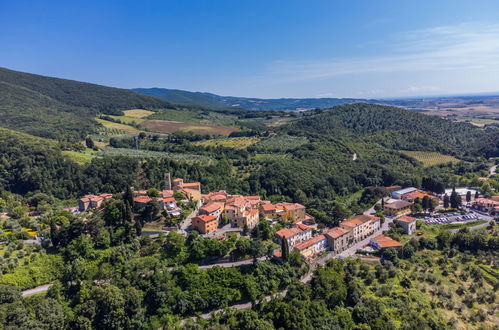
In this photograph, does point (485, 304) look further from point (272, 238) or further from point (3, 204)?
point (3, 204)

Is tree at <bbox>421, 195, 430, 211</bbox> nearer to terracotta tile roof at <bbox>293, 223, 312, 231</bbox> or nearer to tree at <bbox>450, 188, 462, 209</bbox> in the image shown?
tree at <bbox>450, 188, 462, 209</bbox>

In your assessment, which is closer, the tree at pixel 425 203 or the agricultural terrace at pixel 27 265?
the agricultural terrace at pixel 27 265

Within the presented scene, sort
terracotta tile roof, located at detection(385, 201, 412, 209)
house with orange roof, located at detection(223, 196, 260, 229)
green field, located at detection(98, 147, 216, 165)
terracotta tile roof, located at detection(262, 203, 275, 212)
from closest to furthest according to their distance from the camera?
house with orange roof, located at detection(223, 196, 260, 229), terracotta tile roof, located at detection(262, 203, 275, 212), terracotta tile roof, located at detection(385, 201, 412, 209), green field, located at detection(98, 147, 216, 165)

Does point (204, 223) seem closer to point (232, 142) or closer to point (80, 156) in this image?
point (80, 156)

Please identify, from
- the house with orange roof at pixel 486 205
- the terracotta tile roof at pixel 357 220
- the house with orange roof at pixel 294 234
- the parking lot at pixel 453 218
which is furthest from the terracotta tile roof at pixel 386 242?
the house with orange roof at pixel 486 205

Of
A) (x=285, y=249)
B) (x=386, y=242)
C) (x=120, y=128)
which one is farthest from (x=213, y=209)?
(x=120, y=128)

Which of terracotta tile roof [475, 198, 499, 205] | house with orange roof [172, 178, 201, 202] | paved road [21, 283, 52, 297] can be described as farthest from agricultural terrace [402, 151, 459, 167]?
paved road [21, 283, 52, 297]

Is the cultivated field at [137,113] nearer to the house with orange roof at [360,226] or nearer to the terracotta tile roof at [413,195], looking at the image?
the terracotta tile roof at [413,195]
